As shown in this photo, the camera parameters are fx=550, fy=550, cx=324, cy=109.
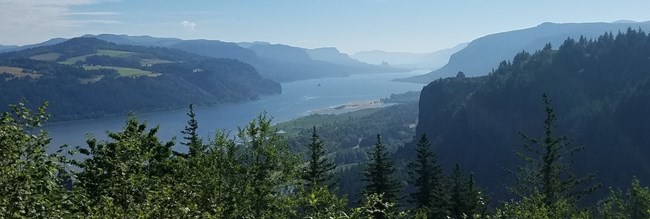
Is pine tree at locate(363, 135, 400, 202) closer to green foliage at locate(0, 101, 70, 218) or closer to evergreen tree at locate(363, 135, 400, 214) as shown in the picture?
evergreen tree at locate(363, 135, 400, 214)

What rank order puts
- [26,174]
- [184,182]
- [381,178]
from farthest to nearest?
[381,178] → [184,182] → [26,174]

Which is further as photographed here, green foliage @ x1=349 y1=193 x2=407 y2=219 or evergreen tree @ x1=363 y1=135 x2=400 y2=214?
evergreen tree @ x1=363 y1=135 x2=400 y2=214

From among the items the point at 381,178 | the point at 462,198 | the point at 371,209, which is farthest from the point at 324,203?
the point at 462,198

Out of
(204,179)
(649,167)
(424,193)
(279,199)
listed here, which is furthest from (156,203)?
(649,167)

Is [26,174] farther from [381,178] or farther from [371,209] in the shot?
[381,178]

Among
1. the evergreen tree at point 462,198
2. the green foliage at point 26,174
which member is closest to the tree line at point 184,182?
the green foliage at point 26,174

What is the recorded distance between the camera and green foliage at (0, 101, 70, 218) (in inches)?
595

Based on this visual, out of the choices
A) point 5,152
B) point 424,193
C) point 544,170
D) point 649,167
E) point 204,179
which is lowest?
point 649,167

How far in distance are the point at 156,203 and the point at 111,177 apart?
8.18 feet

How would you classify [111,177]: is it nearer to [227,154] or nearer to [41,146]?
[41,146]

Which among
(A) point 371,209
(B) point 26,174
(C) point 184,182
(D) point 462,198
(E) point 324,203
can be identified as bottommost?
(D) point 462,198

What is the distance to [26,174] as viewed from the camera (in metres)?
A: 15.8

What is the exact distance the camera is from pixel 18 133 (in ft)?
58.2

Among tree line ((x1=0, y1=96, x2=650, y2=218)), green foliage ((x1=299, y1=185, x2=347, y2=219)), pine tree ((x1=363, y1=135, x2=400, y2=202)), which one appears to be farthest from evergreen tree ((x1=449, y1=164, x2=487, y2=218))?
green foliage ((x1=299, y1=185, x2=347, y2=219))
